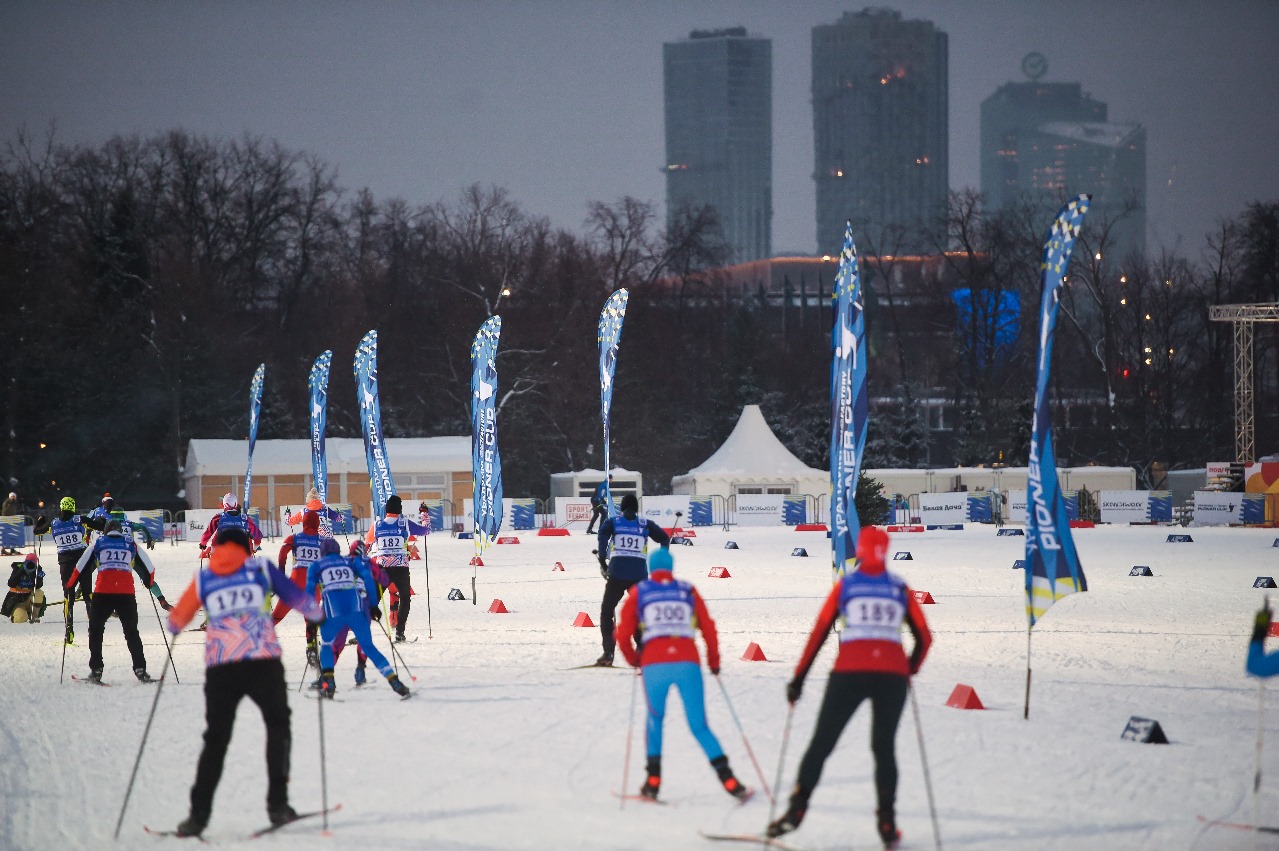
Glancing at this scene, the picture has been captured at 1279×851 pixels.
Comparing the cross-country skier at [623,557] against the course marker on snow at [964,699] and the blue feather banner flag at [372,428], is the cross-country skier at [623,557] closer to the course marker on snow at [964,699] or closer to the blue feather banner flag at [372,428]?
the course marker on snow at [964,699]

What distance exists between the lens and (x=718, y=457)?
51688 millimetres

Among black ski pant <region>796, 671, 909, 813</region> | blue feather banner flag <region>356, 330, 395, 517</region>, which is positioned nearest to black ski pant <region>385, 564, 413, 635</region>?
blue feather banner flag <region>356, 330, 395, 517</region>

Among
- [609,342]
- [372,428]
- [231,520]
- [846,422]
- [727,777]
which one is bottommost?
[727,777]

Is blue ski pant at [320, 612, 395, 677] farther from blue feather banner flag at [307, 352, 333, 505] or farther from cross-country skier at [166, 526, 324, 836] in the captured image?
blue feather banner flag at [307, 352, 333, 505]

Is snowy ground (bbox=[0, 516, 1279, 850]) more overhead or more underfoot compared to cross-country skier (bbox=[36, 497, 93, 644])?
more underfoot

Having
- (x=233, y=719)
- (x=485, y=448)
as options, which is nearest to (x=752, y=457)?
(x=485, y=448)

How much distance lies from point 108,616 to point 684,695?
7.74 meters

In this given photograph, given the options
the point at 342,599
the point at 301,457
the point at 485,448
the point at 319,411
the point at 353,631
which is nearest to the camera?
the point at 342,599

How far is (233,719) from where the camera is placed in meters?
7.88

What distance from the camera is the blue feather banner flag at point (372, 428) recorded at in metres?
23.8

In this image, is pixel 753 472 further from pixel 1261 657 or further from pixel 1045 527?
pixel 1261 657

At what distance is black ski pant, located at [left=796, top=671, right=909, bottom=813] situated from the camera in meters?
7.42

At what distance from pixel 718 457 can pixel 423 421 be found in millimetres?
18791

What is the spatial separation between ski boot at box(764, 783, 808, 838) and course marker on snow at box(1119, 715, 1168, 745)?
393cm
